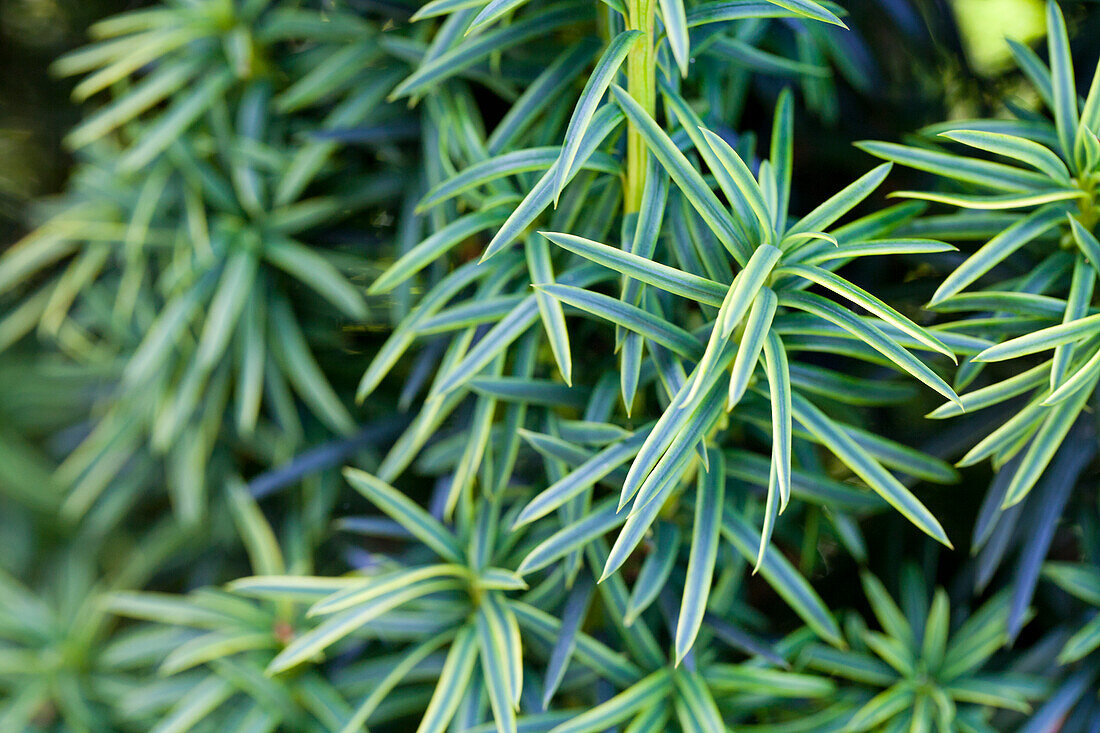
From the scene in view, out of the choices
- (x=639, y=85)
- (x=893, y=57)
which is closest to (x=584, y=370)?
(x=639, y=85)

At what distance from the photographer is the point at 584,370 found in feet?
2.27

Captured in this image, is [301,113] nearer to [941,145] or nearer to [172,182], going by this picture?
[172,182]

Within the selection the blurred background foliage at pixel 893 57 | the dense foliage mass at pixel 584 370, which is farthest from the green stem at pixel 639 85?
the blurred background foliage at pixel 893 57

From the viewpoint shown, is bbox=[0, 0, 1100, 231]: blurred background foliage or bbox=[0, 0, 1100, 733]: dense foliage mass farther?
bbox=[0, 0, 1100, 231]: blurred background foliage

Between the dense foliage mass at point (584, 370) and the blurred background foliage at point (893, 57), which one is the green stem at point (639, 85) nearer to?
the dense foliage mass at point (584, 370)

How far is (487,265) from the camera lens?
637 mm

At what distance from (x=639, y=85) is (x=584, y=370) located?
0.85 feet

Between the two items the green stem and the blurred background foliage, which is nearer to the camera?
the green stem

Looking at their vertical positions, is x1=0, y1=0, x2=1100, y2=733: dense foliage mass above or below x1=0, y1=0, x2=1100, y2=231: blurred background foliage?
below

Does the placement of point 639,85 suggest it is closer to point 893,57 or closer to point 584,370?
point 584,370

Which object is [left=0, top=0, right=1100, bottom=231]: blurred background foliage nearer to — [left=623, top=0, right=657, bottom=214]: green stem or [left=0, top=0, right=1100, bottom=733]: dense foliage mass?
[left=0, top=0, right=1100, bottom=733]: dense foliage mass

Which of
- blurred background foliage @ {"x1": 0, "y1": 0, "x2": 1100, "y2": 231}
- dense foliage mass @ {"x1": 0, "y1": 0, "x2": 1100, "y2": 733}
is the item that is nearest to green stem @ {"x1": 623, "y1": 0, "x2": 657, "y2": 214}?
dense foliage mass @ {"x1": 0, "y1": 0, "x2": 1100, "y2": 733}

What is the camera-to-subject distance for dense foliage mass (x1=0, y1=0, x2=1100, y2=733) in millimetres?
521

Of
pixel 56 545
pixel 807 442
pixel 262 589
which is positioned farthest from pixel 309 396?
pixel 56 545
